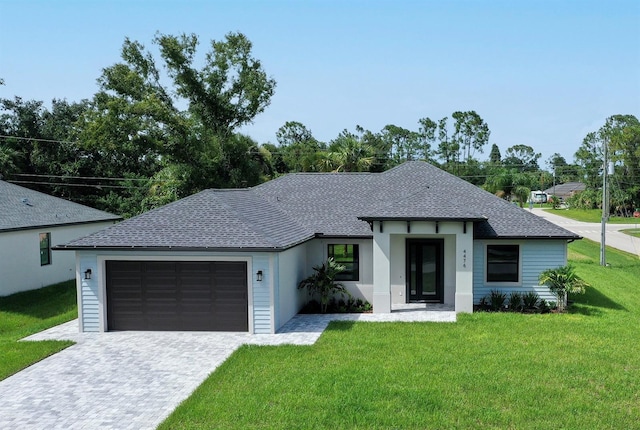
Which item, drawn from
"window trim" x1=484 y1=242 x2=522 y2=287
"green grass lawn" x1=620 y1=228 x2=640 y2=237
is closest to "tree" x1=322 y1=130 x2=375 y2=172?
"green grass lawn" x1=620 y1=228 x2=640 y2=237

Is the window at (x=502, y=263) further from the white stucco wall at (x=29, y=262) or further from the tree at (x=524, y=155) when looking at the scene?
the tree at (x=524, y=155)

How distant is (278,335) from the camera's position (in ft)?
45.2

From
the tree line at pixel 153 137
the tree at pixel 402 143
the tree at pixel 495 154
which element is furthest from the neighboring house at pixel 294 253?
the tree at pixel 495 154

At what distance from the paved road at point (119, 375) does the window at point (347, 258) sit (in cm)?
215

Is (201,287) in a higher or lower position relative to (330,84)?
lower

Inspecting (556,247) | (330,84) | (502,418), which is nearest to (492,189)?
(330,84)

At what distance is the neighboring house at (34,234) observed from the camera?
1959cm

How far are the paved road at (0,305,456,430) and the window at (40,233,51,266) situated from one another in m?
7.58

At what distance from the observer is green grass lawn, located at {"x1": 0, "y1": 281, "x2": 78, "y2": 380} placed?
11961 millimetres

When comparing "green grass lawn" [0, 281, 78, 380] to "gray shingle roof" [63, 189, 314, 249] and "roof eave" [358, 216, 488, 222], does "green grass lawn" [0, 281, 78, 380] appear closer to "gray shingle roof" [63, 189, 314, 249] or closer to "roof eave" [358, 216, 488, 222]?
"gray shingle roof" [63, 189, 314, 249]

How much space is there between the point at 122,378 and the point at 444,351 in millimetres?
7139

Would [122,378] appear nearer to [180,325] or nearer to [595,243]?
[180,325]

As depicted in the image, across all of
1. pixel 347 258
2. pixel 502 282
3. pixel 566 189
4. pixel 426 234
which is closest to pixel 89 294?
pixel 347 258

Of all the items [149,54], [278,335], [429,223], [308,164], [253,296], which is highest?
[149,54]
